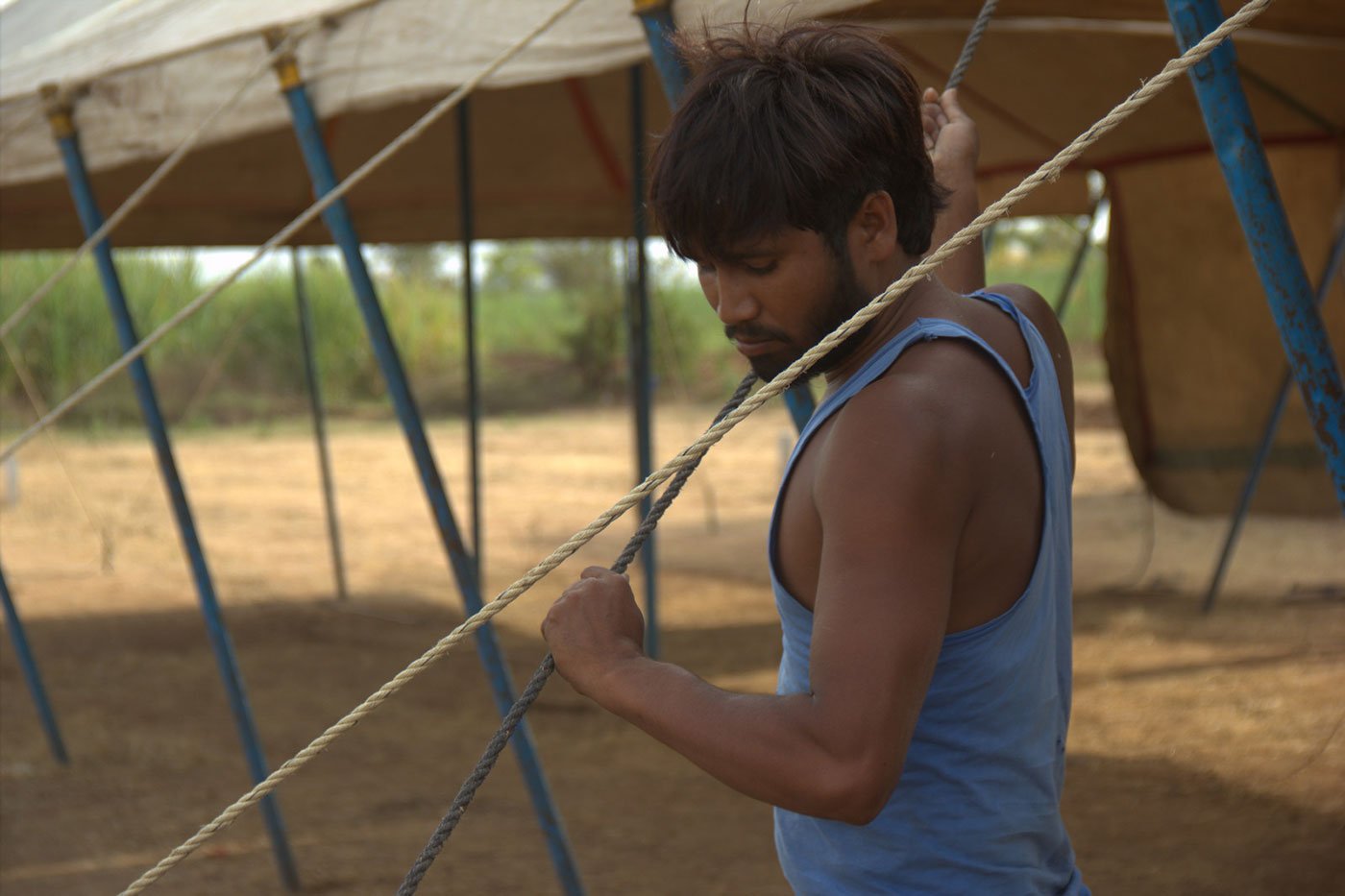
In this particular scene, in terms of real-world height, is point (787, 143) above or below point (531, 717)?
above

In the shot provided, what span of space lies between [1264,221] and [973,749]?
2.72ft

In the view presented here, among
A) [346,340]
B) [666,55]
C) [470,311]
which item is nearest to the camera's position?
[666,55]

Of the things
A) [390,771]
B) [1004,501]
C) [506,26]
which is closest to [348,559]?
[390,771]

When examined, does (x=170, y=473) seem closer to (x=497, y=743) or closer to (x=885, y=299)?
(x=497, y=743)

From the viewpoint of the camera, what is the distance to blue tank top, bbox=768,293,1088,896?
1075mm

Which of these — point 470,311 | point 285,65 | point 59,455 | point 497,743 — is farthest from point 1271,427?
point 59,455

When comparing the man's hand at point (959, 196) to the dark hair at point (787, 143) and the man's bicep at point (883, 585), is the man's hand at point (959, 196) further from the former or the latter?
the man's bicep at point (883, 585)

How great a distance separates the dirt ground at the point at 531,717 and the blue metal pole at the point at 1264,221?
1.89 metres

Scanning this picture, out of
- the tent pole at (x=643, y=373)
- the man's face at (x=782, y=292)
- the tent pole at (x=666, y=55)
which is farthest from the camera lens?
the tent pole at (x=643, y=373)

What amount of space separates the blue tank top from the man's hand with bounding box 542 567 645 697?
13 cm

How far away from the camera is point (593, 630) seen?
44.5 inches

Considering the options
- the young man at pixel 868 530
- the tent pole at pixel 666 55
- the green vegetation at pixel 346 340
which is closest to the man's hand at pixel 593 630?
the young man at pixel 868 530

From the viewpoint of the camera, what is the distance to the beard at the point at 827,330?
1076 millimetres

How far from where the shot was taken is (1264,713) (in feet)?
14.4
